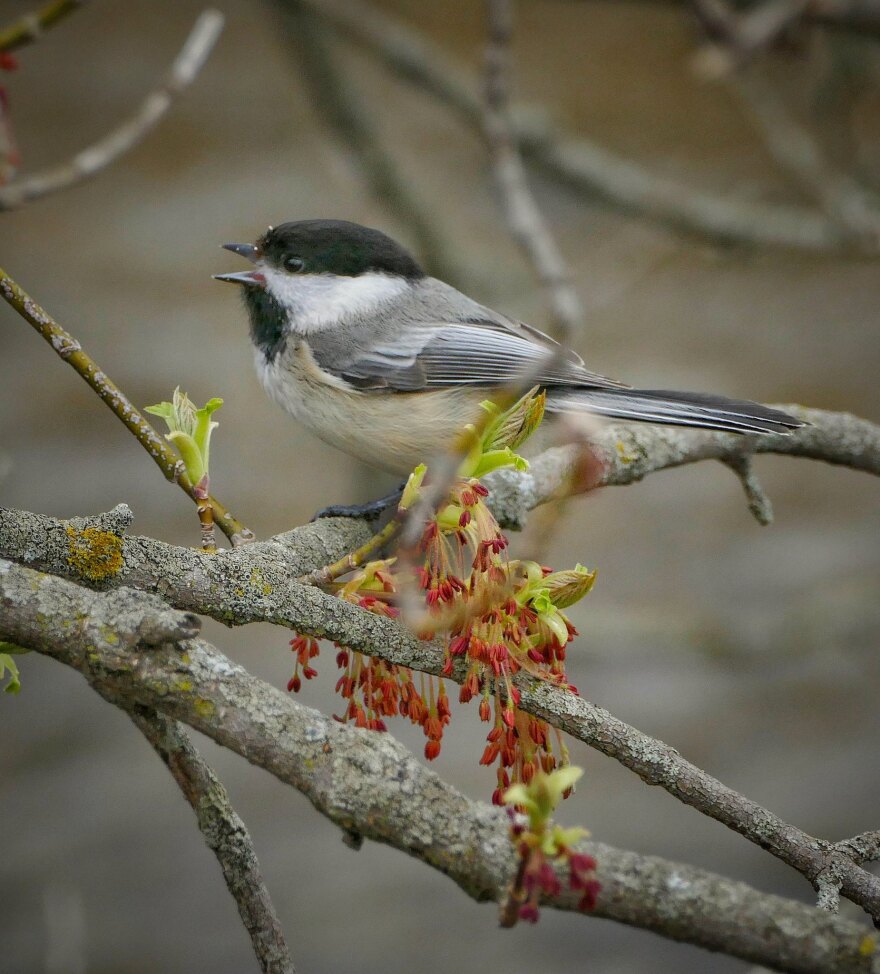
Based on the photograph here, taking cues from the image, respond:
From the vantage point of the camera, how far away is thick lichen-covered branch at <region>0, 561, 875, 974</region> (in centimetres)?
103

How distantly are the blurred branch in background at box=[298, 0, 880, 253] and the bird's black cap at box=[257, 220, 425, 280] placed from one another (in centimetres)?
111

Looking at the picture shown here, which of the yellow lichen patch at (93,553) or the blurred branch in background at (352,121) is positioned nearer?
the yellow lichen patch at (93,553)

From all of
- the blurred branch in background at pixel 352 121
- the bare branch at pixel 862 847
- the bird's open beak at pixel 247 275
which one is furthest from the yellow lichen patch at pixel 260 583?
the blurred branch in background at pixel 352 121

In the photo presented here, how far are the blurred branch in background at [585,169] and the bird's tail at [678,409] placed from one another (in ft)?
5.16

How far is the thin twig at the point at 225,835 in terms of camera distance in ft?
4.43

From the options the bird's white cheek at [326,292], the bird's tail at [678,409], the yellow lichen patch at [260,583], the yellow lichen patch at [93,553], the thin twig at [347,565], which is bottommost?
the yellow lichen patch at [93,553]

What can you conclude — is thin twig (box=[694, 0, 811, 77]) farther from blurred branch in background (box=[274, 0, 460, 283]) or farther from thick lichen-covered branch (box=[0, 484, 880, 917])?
thick lichen-covered branch (box=[0, 484, 880, 917])

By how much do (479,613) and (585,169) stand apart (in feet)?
10.7

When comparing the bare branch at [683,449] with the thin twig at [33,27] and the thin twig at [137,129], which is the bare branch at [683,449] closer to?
the thin twig at [137,129]

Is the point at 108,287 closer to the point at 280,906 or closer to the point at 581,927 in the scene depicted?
the point at 280,906

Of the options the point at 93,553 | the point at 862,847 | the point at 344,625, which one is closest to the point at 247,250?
the point at 93,553

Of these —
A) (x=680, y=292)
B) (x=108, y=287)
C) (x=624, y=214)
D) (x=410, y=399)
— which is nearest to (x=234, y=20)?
(x=108, y=287)

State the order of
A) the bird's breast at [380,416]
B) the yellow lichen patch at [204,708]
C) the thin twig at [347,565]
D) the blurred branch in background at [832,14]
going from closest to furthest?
the yellow lichen patch at [204,708] → the thin twig at [347,565] → the bird's breast at [380,416] → the blurred branch in background at [832,14]

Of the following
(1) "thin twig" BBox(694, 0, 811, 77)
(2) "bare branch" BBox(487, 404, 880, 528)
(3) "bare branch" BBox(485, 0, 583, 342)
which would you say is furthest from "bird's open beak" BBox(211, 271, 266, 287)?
(1) "thin twig" BBox(694, 0, 811, 77)
